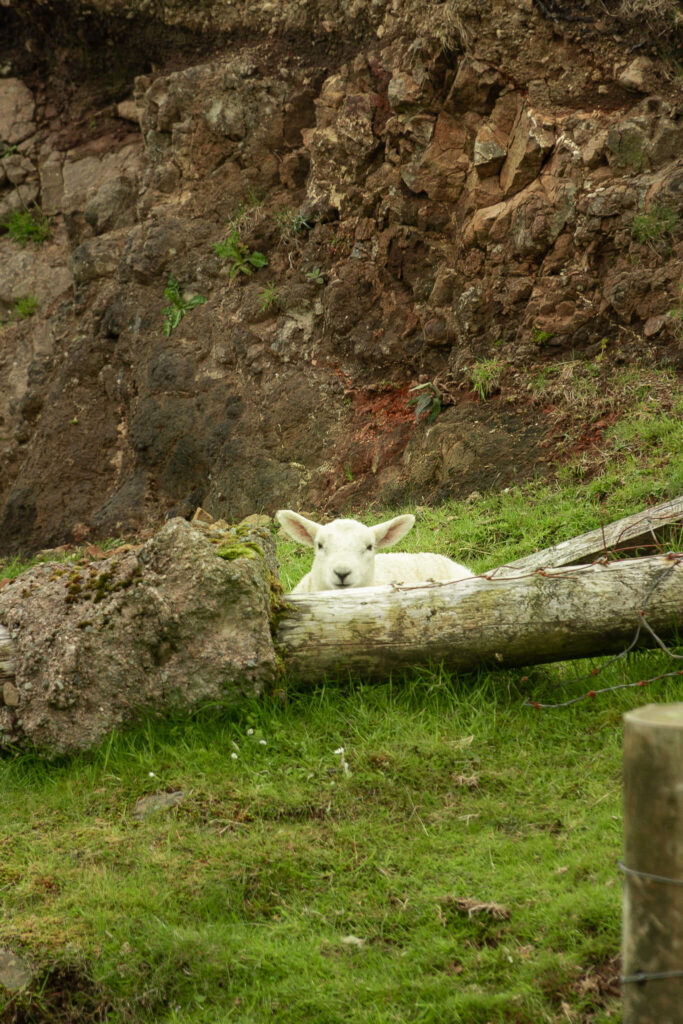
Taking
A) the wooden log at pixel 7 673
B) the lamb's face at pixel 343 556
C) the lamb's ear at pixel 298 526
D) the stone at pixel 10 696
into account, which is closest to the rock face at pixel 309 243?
the lamb's ear at pixel 298 526

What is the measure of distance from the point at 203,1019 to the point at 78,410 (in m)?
12.5

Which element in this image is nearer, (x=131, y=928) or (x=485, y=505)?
(x=131, y=928)

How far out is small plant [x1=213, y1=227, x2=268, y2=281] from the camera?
14.0 meters

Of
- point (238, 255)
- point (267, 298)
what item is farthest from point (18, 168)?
point (267, 298)

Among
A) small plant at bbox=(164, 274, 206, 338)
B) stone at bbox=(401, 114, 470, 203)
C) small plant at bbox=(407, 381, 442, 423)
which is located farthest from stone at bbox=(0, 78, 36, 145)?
small plant at bbox=(407, 381, 442, 423)

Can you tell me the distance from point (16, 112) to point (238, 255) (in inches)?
262

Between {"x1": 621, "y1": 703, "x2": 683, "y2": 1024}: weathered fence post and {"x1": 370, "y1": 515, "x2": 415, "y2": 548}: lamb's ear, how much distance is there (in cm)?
458

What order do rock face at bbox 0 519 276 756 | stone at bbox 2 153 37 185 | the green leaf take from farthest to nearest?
stone at bbox 2 153 37 185 < the green leaf < rock face at bbox 0 519 276 756

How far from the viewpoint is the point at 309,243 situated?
13.5 metres

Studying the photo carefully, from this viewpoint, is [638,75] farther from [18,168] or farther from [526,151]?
[18,168]

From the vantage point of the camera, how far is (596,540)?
22.2ft

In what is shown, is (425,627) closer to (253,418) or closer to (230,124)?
(253,418)

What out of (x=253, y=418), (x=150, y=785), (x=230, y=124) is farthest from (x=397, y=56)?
(x=150, y=785)

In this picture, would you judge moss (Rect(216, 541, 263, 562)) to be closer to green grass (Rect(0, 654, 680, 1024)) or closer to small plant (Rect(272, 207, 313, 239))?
green grass (Rect(0, 654, 680, 1024))
